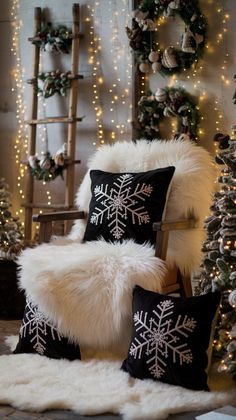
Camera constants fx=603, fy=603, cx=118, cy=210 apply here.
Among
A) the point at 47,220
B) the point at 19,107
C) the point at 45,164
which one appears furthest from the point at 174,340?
the point at 19,107

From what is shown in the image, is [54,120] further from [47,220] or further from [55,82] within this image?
[47,220]

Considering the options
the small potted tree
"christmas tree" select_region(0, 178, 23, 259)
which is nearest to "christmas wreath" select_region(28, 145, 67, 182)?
"christmas tree" select_region(0, 178, 23, 259)

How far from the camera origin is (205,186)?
121 inches

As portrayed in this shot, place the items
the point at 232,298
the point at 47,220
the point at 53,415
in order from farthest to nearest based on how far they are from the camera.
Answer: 1. the point at 47,220
2. the point at 232,298
3. the point at 53,415

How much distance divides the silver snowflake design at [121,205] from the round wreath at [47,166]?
0.96 metres

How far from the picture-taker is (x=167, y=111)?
3.65 m

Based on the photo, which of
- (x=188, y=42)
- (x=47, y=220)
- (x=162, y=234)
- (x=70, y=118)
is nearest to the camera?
(x=162, y=234)

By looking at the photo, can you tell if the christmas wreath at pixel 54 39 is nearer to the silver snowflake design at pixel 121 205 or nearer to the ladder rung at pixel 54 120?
the ladder rung at pixel 54 120

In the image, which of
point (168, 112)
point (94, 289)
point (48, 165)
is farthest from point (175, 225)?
point (48, 165)

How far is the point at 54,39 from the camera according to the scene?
4090 millimetres

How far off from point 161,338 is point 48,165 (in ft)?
6.28

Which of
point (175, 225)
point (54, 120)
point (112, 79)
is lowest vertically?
point (175, 225)

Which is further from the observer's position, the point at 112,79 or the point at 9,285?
the point at 112,79

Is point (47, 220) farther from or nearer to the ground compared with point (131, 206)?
nearer to the ground
